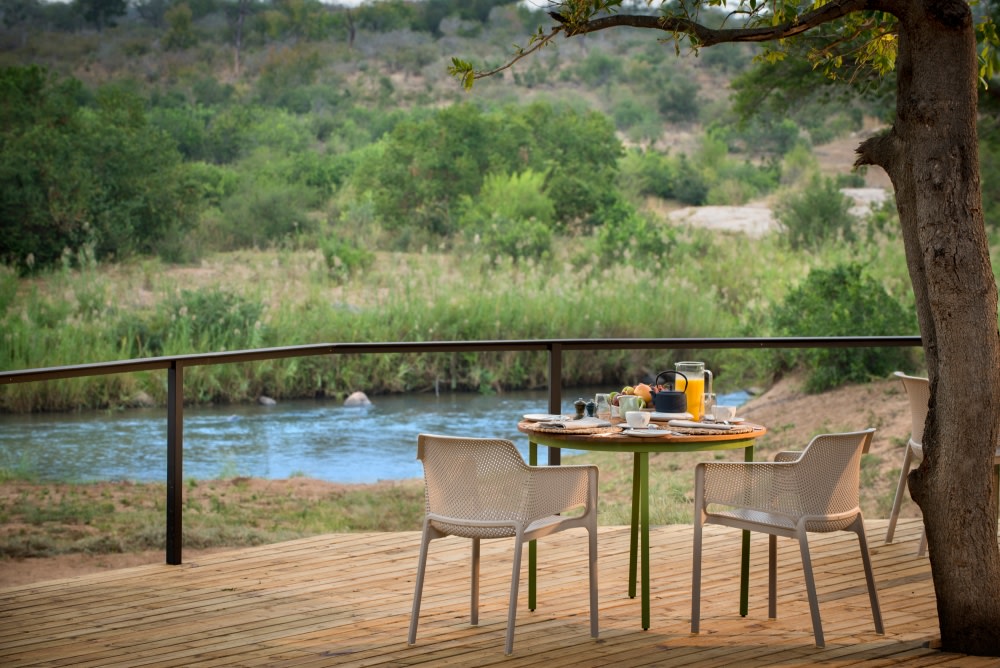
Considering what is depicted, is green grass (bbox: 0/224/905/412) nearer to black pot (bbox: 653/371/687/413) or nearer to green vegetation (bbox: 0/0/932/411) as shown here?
green vegetation (bbox: 0/0/932/411)

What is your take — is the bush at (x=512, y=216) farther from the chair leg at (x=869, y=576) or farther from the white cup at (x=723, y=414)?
the chair leg at (x=869, y=576)

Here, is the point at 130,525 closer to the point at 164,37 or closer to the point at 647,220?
the point at 647,220

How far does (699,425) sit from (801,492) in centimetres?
45

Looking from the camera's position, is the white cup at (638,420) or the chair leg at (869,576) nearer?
the chair leg at (869,576)

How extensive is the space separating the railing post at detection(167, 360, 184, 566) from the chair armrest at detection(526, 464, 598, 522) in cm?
178

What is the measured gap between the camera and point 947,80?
11.3 ft

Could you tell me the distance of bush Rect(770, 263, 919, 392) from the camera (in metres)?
10.6

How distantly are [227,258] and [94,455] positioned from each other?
799 cm

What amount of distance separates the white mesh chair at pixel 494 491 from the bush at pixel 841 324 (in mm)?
7240

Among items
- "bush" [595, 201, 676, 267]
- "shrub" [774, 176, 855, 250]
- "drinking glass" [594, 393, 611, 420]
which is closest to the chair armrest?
"drinking glass" [594, 393, 611, 420]

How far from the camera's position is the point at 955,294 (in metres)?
3.47

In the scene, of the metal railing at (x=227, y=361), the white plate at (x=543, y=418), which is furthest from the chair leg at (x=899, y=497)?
the white plate at (x=543, y=418)

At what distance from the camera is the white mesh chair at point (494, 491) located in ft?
11.9

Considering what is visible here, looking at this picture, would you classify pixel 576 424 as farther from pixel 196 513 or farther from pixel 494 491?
pixel 196 513
